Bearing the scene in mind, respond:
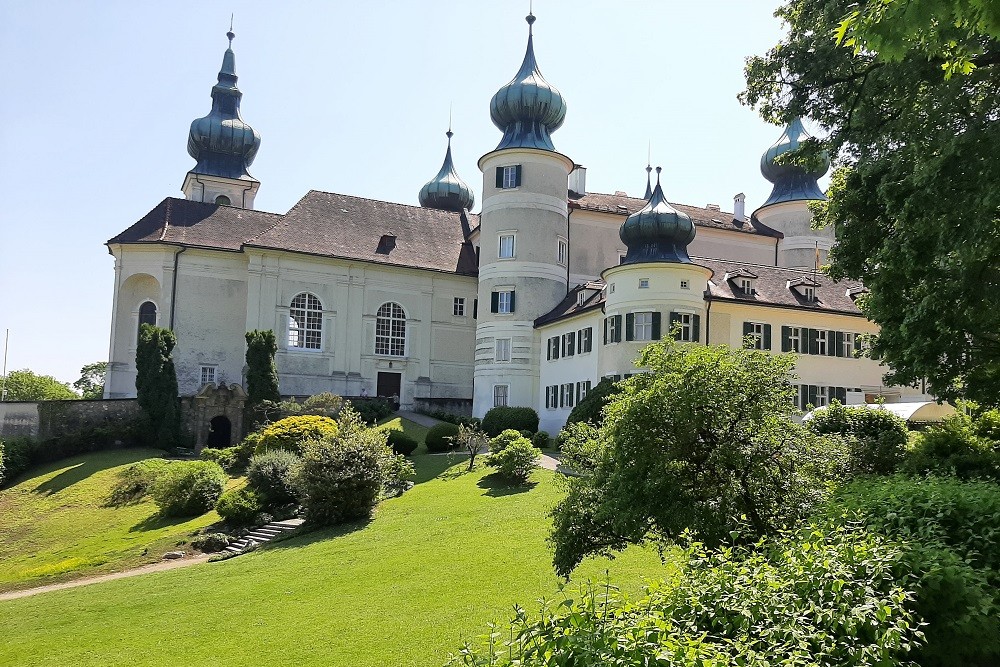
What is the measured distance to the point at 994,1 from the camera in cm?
577

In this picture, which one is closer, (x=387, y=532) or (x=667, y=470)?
(x=667, y=470)

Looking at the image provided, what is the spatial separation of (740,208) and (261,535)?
40881mm

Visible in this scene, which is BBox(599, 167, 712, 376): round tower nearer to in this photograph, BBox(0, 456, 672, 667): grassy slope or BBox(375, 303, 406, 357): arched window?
BBox(0, 456, 672, 667): grassy slope

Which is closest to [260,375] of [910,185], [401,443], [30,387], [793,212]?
[401,443]

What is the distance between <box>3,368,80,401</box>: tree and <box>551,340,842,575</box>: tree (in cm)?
9333

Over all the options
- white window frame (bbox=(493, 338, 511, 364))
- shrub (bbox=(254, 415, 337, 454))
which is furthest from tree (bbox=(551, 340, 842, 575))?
white window frame (bbox=(493, 338, 511, 364))

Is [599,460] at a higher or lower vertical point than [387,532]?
higher

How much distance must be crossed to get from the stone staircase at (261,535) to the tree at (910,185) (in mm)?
17433

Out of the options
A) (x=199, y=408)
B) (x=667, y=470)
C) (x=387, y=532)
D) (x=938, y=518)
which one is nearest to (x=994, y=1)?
(x=938, y=518)

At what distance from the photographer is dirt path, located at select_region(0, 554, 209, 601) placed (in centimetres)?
2153

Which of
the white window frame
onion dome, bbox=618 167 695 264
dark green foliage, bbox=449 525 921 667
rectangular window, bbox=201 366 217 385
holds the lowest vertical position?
dark green foliage, bbox=449 525 921 667

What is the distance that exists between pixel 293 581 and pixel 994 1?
16.4m

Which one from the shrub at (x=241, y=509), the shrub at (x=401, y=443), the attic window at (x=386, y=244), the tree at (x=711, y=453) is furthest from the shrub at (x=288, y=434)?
the tree at (x=711, y=453)

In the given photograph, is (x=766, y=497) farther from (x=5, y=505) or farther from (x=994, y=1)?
(x=5, y=505)
